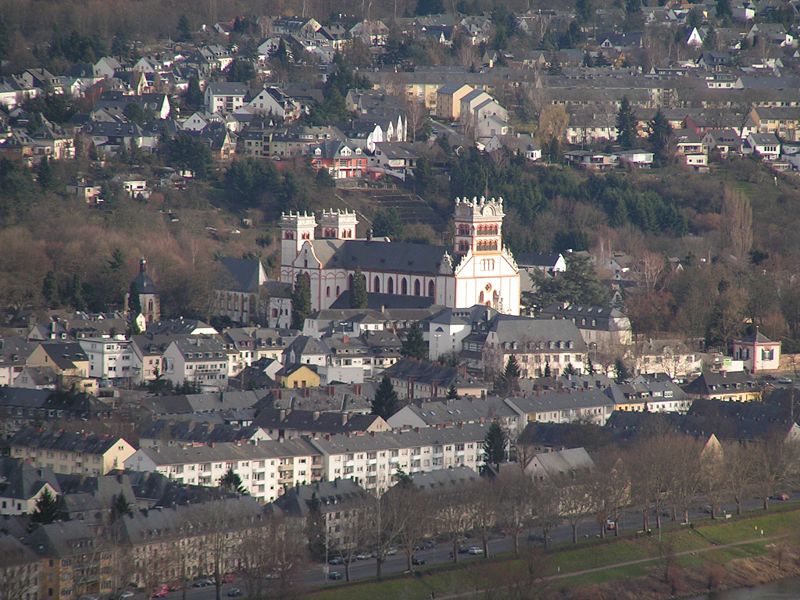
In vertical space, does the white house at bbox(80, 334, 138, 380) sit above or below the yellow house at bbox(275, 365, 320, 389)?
above

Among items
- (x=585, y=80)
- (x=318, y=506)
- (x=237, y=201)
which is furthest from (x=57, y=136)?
(x=318, y=506)

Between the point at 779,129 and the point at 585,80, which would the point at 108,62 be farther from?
the point at 779,129

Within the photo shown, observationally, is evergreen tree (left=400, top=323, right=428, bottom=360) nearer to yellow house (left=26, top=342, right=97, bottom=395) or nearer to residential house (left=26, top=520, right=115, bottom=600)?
yellow house (left=26, top=342, right=97, bottom=395)

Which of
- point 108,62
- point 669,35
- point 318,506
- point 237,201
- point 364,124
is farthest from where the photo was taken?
point 669,35

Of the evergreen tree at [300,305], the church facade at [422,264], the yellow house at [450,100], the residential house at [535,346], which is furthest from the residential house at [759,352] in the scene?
the yellow house at [450,100]

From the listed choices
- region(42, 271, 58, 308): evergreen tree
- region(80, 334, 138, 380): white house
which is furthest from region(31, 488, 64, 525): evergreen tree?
region(42, 271, 58, 308): evergreen tree

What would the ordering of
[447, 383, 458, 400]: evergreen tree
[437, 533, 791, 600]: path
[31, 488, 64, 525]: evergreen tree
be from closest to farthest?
[437, 533, 791, 600]: path
[31, 488, 64, 525]: evergreen tree
[447, 383, 458, 400]: evergreen tree

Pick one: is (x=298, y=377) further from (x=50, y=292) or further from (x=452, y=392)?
(x=50, y=292)

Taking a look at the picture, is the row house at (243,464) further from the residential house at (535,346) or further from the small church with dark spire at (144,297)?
the small church with dark spire at (144,297)
